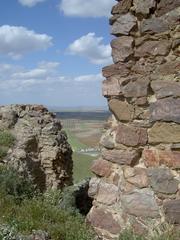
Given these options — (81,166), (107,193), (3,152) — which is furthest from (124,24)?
(81,166)

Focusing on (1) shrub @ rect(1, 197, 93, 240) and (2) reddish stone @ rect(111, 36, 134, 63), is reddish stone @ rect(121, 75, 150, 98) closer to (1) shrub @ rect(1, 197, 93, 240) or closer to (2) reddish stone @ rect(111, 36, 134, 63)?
(2) reddish stone @ rect(111, 36, 134, 63)

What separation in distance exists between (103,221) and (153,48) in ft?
6.04

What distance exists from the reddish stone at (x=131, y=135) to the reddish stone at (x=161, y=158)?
0.39 ft

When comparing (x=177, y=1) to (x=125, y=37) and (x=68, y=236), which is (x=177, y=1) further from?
(x=68, y=236)

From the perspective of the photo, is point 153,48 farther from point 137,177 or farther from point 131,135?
point 137,177

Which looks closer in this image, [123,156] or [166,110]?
[166,110]

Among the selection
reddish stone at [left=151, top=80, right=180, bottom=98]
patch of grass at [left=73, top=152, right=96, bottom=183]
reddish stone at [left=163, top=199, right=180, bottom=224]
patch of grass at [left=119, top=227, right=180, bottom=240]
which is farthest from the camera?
patch of grass at [left=73, top=152, right=96, bottom=183]

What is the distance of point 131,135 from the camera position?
4281 mm

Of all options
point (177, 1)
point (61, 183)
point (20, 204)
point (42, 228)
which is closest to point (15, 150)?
point (61, 183)

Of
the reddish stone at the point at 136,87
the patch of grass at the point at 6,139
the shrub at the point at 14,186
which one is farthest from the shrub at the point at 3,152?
the reddish stone at the point at 136,87

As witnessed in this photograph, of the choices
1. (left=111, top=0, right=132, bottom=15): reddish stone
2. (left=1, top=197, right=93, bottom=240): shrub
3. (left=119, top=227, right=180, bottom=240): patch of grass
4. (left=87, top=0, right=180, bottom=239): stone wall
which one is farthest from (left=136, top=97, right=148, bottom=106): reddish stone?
(left=1, top=197, right=93, bottom=240): shrub

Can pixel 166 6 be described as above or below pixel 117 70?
above

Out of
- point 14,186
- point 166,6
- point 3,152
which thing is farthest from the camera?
point 3,152

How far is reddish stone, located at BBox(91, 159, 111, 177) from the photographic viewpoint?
449 centimetres
